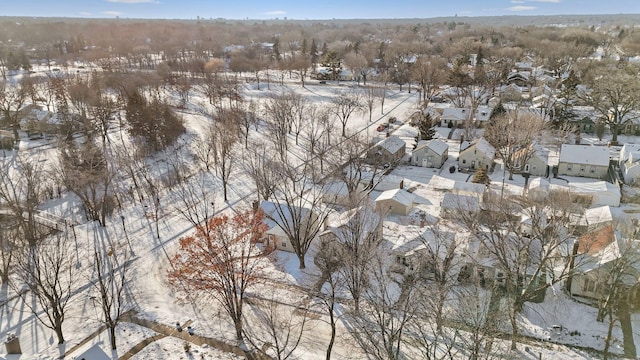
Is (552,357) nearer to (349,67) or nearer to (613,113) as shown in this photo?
(613,113)

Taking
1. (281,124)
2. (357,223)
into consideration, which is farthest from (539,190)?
(281,124)

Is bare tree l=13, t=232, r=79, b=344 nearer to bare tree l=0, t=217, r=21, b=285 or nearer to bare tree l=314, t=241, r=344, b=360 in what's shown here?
bare tree l=0, t=217, r=21, b=285

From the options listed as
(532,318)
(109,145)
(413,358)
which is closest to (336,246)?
(413,358)

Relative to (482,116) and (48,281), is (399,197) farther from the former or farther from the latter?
(482,116)

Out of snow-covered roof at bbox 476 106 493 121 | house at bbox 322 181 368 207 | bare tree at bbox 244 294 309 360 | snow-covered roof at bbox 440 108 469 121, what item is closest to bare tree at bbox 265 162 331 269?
house at bbox 322 181 368 207

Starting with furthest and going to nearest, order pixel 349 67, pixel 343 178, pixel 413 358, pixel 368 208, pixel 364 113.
A: 1. pixel 349 67
2. pixel 364 113
3. pixel 343 178
4. pixel 368 208
5. pixel 413 358
